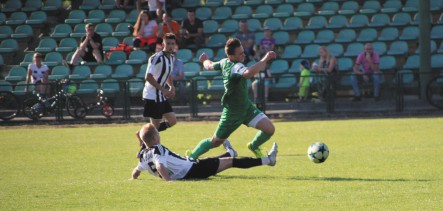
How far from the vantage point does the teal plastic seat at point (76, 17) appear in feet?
93.9

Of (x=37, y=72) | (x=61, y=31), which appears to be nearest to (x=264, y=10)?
(x=61, y=31)

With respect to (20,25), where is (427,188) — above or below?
below

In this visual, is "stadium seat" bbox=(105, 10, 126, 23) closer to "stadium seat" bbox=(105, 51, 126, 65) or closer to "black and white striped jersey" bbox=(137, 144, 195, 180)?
"stadium seat" bbox=(105, 51, 126, 65)

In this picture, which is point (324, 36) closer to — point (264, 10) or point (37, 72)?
point (264, 10)

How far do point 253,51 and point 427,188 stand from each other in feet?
49.3

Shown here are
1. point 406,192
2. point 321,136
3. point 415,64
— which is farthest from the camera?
point 415,64

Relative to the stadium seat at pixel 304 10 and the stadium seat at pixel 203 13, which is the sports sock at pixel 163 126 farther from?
the stadium seat at pixel 203 13

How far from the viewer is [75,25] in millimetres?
28578

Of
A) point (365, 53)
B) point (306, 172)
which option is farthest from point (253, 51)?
point (306, 172)

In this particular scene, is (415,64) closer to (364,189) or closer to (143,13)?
(143,13)

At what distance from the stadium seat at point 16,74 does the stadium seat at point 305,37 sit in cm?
862

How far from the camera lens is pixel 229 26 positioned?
2708 cm

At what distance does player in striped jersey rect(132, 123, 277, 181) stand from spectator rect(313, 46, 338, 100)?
11.7 metres

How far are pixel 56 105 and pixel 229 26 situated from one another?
6785mm
